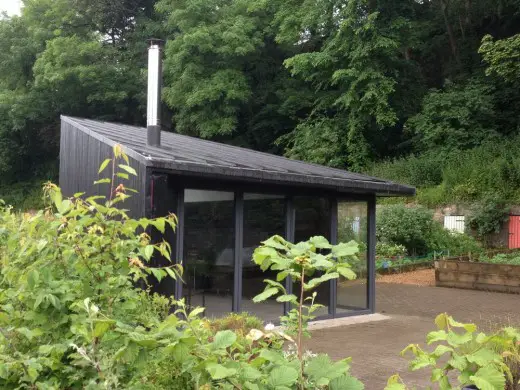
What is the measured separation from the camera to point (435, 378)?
2182 mm

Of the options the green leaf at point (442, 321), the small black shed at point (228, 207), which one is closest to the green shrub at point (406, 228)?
the small black shed at point (228, 207)

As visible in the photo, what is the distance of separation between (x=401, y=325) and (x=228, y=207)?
3.33 metres

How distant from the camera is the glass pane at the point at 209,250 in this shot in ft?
24.6

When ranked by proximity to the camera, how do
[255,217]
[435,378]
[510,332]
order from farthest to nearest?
[255,217]
[510,332]
[435,378]

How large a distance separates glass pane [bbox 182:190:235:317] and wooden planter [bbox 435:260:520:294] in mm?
7820

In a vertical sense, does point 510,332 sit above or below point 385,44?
below

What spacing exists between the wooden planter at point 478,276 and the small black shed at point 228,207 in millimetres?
4823

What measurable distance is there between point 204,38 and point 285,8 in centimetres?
452

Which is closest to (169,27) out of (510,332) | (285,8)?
(285,8)

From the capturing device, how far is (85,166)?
29.7ft

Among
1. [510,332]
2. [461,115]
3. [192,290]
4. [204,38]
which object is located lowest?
[192,290]

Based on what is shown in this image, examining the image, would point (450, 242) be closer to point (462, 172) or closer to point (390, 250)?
point (390, 250)

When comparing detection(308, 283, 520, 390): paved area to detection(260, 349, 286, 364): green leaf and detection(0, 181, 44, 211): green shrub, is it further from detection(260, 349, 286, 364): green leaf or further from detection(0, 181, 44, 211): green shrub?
detection(0, 181, 44, 211): green shrub

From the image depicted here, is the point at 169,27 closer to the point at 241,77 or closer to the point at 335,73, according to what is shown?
the point at 241,77
